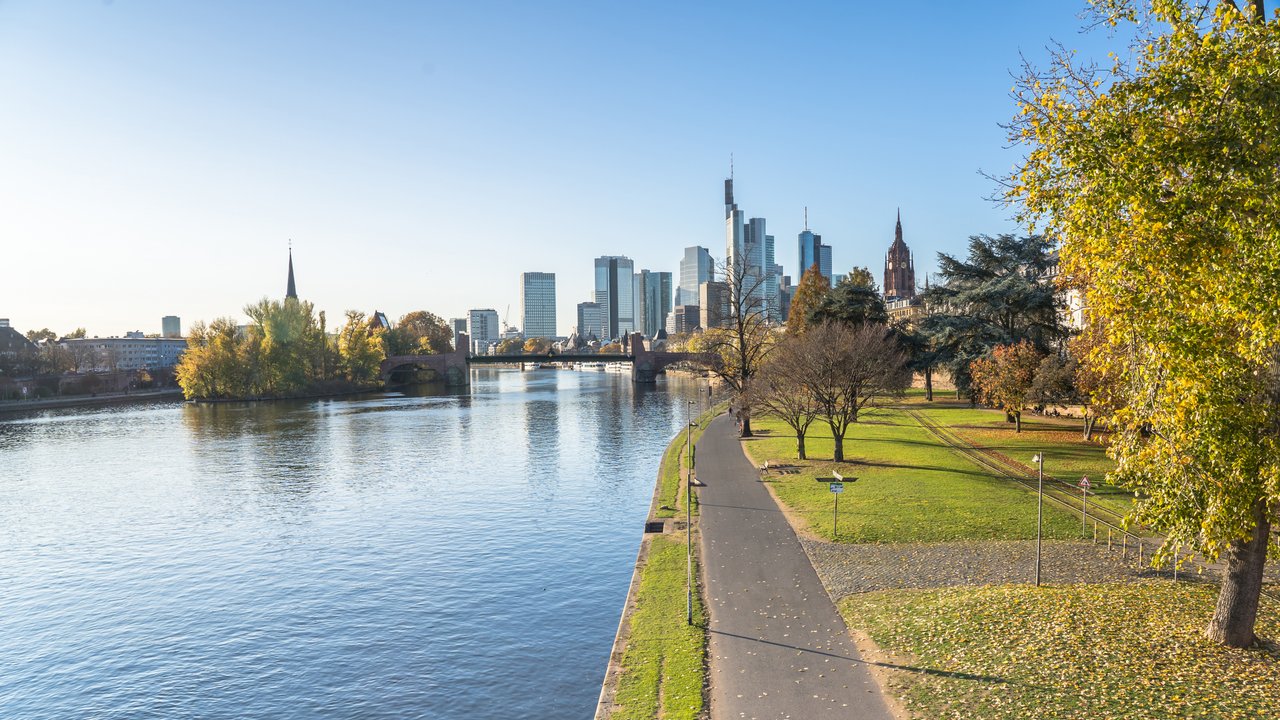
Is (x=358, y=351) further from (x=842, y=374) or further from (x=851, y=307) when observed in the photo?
(x=842, y=374)

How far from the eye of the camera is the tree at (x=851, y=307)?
7225 cm

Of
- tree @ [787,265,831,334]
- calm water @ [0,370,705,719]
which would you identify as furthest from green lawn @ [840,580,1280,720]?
tree @ [787,265,831,334]

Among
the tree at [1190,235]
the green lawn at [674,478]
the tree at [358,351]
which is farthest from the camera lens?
the tree at [358,351]

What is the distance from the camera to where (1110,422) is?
16.3 meters

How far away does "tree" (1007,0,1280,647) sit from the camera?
1366 centimetres

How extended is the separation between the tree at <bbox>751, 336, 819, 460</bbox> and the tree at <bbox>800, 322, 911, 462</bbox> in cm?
31

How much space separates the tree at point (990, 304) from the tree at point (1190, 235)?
52.8m

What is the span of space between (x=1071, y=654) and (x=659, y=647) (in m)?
8.99

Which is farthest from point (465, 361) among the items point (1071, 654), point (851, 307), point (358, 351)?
point (1071, 654)

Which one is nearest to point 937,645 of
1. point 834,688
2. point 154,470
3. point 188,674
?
point 834,688

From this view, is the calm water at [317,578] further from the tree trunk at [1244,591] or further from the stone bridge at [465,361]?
the stone bridge at [465,361]

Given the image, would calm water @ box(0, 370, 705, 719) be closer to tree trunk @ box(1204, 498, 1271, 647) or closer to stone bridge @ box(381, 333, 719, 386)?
tree trunk @ box(1204, 498, 1271, 647)

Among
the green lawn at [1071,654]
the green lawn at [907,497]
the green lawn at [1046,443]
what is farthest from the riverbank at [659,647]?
the green lawn at [1046,443]

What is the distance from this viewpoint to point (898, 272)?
19300cm
